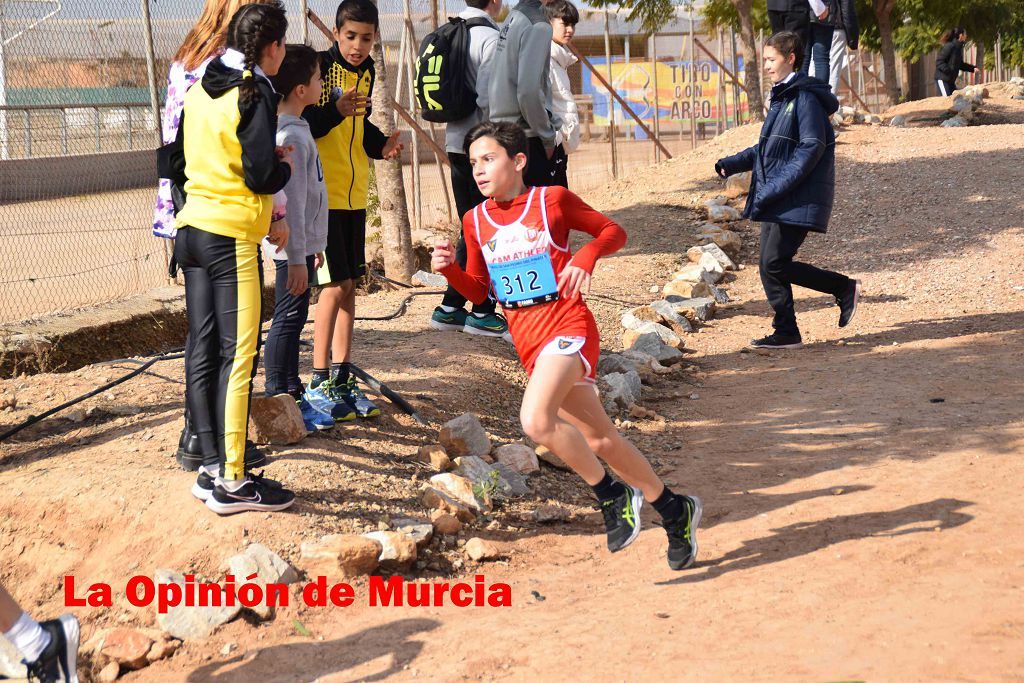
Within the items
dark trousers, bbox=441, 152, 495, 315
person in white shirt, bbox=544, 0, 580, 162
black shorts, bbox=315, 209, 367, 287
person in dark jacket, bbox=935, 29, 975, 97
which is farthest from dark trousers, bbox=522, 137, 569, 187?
person in dark jacket, bbox=935, 29, 975, 97

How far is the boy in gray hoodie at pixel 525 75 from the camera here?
629 centimetres

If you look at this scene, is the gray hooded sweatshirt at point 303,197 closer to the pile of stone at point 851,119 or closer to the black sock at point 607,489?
the black sock at point 607,489

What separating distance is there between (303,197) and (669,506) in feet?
6.69

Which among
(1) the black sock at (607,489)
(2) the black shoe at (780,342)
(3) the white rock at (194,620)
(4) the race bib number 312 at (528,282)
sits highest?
(4) the race bib number 312 at (528,282)

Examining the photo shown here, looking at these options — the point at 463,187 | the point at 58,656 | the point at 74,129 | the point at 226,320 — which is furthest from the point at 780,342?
the point at 74,129

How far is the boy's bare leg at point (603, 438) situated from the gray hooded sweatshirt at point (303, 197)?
141 centimetres

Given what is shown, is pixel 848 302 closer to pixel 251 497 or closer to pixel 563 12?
pixel 563 12

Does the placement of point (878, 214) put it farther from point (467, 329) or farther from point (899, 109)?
point (899, 109)

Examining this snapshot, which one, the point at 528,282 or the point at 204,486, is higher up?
the point at 528,282

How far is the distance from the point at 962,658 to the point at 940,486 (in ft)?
5.86

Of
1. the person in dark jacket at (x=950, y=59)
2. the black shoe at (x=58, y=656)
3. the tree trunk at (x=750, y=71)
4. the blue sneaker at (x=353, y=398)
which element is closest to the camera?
the black shoe at (x=58, y=656)

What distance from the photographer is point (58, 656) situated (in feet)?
11.5

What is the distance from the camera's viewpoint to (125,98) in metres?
9.30

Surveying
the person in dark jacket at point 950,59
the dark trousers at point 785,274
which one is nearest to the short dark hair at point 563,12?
the dark trousers at point 785,274
